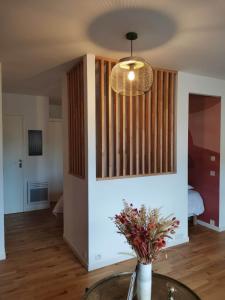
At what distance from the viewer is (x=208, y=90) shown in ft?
12.3

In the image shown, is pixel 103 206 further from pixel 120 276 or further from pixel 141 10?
pixel 141 10

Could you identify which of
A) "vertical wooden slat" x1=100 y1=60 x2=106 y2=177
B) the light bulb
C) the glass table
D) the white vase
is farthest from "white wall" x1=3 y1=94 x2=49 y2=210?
the white vase

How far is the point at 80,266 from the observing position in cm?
288

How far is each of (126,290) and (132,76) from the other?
5.31 ft

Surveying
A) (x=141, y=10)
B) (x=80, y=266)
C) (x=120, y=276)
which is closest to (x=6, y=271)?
(x=80, y=266)

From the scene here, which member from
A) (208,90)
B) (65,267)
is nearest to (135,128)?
(208,90)

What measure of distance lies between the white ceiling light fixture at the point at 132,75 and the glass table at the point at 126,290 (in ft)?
5.04

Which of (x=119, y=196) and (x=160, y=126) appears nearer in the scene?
(x=119, y=196)

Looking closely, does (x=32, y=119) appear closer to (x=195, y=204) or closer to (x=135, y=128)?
(x=135, y=128)

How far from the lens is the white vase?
141 cm

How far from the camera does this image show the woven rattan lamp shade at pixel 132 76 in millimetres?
1932

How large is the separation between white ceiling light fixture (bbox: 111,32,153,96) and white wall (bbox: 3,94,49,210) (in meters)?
3.48

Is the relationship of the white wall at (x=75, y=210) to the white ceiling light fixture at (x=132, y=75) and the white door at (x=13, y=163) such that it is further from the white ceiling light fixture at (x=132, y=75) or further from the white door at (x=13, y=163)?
the white door at (x=13, y=163)

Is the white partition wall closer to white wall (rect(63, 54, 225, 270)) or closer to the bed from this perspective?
white wall (rect(63, 54, 225, 270))
